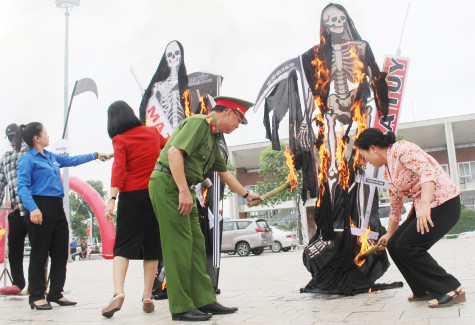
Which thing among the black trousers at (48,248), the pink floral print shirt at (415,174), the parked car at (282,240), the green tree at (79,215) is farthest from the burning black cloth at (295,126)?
the green tree at (79,215)

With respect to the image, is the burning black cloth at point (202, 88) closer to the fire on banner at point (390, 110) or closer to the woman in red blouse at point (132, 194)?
the woman in red blouse at point (132, 194)

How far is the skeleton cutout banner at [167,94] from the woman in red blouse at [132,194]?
138 cm

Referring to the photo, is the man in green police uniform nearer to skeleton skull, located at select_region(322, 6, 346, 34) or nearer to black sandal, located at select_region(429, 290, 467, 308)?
black sandal, located at select_region(429, 290, 467, 308)

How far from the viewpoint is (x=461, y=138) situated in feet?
127

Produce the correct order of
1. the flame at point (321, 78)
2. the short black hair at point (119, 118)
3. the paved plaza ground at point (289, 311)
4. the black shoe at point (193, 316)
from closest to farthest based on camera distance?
the paved plaza ground at point (289, 311) → the black shoe at point (193, 316) → the short black hair at point (119, 118) → the flame at point (321, 78)

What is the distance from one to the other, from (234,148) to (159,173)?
34656 mm

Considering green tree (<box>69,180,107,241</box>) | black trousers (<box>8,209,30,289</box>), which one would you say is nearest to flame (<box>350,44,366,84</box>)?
black trousers (<box>8,209,30,289</box>)

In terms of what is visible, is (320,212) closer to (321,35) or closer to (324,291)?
(324,291)

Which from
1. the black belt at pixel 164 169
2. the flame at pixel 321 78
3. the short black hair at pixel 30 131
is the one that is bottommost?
the black belt at pixel 164 169

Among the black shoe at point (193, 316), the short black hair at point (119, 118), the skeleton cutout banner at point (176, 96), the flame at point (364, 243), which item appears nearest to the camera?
the black shoe at point (193, 316)

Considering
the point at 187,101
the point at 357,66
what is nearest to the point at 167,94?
the point at 187,101

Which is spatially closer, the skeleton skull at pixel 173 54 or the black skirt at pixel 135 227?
the black skirt at pixel 135 227

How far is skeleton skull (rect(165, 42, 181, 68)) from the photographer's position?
5855mm

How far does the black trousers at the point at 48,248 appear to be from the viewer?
14.9 feet
